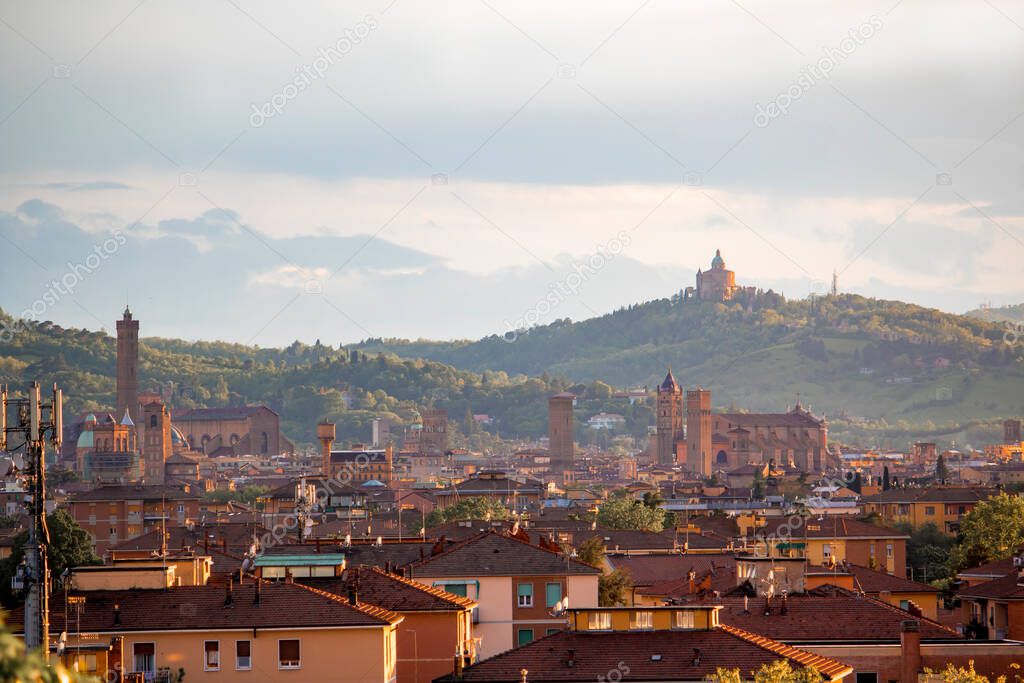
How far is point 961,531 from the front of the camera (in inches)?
2334

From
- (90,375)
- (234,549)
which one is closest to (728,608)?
(234,549)

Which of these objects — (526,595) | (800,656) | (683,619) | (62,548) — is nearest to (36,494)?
(683,619)

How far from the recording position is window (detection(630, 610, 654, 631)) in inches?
828

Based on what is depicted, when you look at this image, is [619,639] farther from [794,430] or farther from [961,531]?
[794,430]

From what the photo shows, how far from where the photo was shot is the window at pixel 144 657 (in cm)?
2084

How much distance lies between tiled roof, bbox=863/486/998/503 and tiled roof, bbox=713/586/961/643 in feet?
157

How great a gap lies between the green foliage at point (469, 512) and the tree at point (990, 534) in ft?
45.2

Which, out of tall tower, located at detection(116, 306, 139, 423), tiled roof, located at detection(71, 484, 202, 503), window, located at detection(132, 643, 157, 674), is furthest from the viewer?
tall tower, located at detection(116, 306, 139, 423)

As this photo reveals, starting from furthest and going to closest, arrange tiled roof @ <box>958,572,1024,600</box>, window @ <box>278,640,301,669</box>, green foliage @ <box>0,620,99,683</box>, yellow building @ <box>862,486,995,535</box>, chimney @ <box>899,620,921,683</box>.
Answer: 1. yellow building @ <box>862,486,995,535</box>
2. tiled roof @ <box>958,572,1024,600</box>
3. chimney @ <box>899,620,921,683</box>
4. window @ <box>278,640,301,669</box>
5. green foliage @ <box>0,620,99,683</box>

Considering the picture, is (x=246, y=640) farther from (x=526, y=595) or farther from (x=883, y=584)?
(x=883, y=584)

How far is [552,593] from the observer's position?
98.3 feet

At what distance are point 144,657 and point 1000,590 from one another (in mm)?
14930

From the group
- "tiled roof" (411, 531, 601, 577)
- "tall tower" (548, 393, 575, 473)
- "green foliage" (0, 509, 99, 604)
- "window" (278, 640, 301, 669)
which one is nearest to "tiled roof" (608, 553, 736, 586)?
"tiled roof" (411, 531, 601, 577)

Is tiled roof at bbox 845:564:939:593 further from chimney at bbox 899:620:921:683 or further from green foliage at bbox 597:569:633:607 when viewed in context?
chimney at bbox 899:620:921:683
